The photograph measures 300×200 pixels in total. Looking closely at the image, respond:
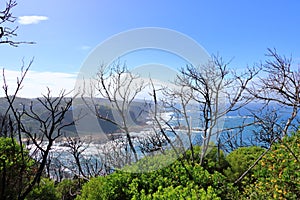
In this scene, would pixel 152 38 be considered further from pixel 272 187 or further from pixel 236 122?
pixel 236 122

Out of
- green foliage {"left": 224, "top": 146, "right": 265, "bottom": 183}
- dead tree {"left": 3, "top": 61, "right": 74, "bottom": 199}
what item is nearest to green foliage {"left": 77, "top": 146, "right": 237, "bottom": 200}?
dead tree {"left": 3, "top": 61, "right": 74, "bottom": 199}

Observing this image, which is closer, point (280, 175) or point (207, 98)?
point (280, 175)

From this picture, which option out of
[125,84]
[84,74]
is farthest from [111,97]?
[84,74]

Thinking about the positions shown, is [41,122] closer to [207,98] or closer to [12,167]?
[12,167]

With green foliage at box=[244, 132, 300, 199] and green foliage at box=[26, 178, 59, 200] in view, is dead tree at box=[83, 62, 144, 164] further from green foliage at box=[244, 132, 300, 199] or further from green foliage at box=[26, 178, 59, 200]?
green foliage at box=[244, 132, 300, 199]

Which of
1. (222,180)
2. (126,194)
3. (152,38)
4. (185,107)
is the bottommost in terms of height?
(126,194)

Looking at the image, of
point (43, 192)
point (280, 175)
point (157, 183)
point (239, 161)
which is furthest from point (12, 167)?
point (239, 161)

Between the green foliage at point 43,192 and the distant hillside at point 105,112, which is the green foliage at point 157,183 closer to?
the green foliage at point 43,192

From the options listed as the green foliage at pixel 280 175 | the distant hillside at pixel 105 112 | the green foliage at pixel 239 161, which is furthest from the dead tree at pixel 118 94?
the green foliage at pixel 280 175

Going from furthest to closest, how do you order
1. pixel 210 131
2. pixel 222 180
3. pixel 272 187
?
pixel 210 131 < pixel 222 180 < pixel 272 187
